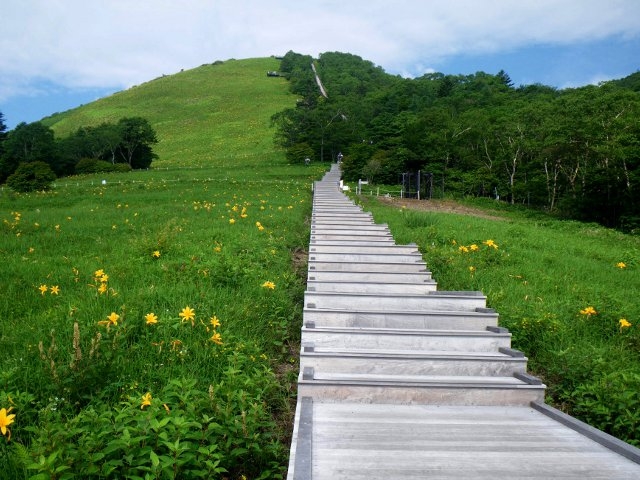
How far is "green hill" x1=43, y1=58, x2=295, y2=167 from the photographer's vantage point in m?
51.1

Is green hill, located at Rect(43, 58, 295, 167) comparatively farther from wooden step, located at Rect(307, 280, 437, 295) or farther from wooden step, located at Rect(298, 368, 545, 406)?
wooden step, located at Rect(298, 368, 545, 406)

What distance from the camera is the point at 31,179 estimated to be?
66.5 feet

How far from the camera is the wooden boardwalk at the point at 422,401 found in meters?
2.26

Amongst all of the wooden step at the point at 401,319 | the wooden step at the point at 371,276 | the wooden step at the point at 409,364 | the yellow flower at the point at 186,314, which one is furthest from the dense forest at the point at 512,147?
the yellow flower at the point at 186,314

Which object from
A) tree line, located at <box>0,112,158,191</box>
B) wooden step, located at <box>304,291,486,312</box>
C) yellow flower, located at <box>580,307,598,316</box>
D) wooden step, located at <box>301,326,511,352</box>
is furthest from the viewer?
tree line, located at <box>0,112,158,191</box>

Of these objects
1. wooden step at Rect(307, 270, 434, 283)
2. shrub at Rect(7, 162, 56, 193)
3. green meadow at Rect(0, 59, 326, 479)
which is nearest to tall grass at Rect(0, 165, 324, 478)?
green meadow at Rect(0, 59, 326, 479)

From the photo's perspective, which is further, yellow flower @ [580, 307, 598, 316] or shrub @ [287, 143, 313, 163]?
shrub @ [287, 143, 313, 163]

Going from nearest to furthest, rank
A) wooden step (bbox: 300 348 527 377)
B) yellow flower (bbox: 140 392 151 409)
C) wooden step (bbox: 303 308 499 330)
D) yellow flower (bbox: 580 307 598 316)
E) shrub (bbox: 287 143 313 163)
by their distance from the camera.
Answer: yellow flower (bbox: 140 392 151 409), wooden step (bbox: 300 348 527 377), wooden step (bbox: 303 308 499 330), yellow flower (bbox: 580 307 598 316), shrub (bbox: 287 143 313 163)

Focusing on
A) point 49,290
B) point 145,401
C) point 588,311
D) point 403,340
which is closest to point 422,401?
point 403,340

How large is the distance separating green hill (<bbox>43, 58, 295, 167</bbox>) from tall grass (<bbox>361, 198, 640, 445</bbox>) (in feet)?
108

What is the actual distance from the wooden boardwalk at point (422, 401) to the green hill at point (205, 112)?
1403 inches

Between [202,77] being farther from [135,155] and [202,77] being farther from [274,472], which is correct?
[274,472]

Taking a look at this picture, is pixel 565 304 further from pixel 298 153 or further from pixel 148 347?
pixel 298 153

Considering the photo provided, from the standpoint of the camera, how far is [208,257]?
6246 mm
